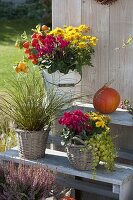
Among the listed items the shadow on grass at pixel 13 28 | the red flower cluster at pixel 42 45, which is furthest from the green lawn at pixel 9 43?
the red flower cluster at pixel 42 45

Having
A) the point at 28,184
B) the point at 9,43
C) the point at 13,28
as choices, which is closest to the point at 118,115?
the point at 28,184

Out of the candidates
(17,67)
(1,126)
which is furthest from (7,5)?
(17,67)

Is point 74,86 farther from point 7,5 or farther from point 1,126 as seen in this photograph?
point 7,5

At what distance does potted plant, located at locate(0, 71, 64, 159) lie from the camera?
167 inches

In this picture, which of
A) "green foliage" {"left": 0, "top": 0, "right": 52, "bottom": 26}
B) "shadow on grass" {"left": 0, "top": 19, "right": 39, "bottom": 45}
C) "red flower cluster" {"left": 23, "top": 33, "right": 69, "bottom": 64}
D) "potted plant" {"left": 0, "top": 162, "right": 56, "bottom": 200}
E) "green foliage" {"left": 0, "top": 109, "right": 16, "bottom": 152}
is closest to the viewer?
"potted plant" {"left": 0, "top": 162, "right": 56, "bottom": 200}

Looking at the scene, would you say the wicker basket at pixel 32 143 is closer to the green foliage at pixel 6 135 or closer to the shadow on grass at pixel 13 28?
the green foliage at pixel 6 135

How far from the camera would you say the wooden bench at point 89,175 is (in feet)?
12.9

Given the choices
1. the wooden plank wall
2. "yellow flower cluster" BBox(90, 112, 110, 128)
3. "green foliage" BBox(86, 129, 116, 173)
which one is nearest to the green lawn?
the wooden plank wall

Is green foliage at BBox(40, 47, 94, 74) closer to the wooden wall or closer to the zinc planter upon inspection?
the zinc planter

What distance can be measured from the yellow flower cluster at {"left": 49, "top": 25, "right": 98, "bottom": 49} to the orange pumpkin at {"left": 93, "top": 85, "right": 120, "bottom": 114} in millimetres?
366

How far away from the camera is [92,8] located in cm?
455

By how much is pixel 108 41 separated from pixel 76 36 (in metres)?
0.30

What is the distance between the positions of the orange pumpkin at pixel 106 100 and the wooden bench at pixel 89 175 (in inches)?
17.6

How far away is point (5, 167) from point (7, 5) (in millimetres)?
10092
